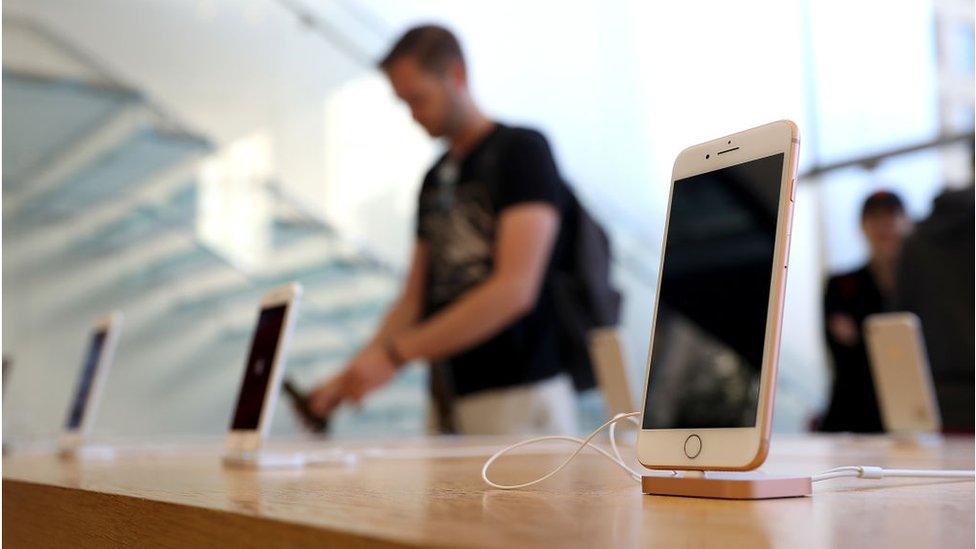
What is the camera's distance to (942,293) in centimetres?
293

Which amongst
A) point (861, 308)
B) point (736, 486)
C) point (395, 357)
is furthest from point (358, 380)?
point (861, 308)

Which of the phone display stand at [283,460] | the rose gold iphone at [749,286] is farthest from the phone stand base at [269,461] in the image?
the rose gold iphone at [749,286]

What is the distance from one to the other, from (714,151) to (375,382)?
1.62m

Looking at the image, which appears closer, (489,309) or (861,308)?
(489,309)

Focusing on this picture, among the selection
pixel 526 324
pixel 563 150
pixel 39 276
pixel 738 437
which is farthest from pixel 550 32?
pixel 738 437

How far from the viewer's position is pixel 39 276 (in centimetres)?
452

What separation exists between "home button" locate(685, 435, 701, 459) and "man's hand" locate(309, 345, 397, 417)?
1636 millimetres

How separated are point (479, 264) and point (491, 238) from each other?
73 millimetres

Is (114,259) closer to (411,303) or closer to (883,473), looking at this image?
(411,303)

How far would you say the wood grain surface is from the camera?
0.54 m

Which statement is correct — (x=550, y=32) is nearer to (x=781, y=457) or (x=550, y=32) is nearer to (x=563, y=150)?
(x=563, y=150)

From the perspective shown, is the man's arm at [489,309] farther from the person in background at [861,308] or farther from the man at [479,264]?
the person in background at [861,308]

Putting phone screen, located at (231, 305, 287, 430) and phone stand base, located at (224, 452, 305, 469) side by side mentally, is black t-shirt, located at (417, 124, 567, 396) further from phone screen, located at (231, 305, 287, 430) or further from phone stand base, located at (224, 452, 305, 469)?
phone stand base, located at (224, 452, 305, 469)

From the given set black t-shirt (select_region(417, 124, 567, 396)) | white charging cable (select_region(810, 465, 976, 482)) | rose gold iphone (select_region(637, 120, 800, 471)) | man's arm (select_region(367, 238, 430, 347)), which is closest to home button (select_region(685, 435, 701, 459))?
rose gold iphone (select_region(637, 120, 800, 471))
